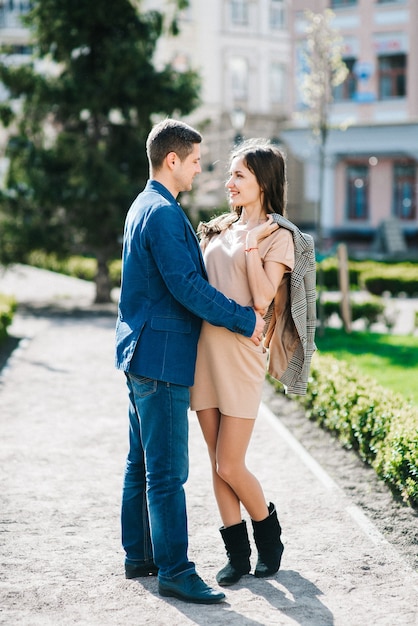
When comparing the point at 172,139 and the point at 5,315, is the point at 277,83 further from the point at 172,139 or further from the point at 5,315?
the point at 172,139

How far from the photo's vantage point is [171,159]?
4.10 meters

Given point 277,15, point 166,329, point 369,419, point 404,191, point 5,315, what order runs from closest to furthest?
point 166,329
point 369,419
point 5,315
point 404,191
point 277,15

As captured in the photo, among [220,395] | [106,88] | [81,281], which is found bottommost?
[81,281]

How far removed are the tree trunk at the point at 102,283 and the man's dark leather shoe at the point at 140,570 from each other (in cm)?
1461

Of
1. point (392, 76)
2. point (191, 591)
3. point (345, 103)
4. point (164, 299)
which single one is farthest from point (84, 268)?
point (191, 591)

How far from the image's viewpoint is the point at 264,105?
40.8 meters

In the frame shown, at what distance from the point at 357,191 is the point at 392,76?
4.61 meters

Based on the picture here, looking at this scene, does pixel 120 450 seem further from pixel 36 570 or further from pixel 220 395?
pixel 220 395

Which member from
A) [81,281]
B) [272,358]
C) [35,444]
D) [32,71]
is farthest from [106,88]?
[272,358]

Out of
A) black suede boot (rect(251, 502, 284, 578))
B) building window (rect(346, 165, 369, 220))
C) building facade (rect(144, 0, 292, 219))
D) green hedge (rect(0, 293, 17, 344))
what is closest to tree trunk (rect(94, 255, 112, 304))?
green hedge (rect(0, 293, 17, 344))

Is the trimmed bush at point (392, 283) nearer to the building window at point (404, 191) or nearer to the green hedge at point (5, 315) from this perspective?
the green hedge at point (5, 315)

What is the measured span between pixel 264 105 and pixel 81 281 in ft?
60.8

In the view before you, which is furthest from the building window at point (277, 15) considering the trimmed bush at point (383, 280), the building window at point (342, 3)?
the trimmed bush at point (383, 280)

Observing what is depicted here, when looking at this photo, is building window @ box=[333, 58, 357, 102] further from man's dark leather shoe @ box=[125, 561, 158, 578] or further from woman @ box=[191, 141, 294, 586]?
man's dark leather shoe @ box=[125, 561, 158, 578]
